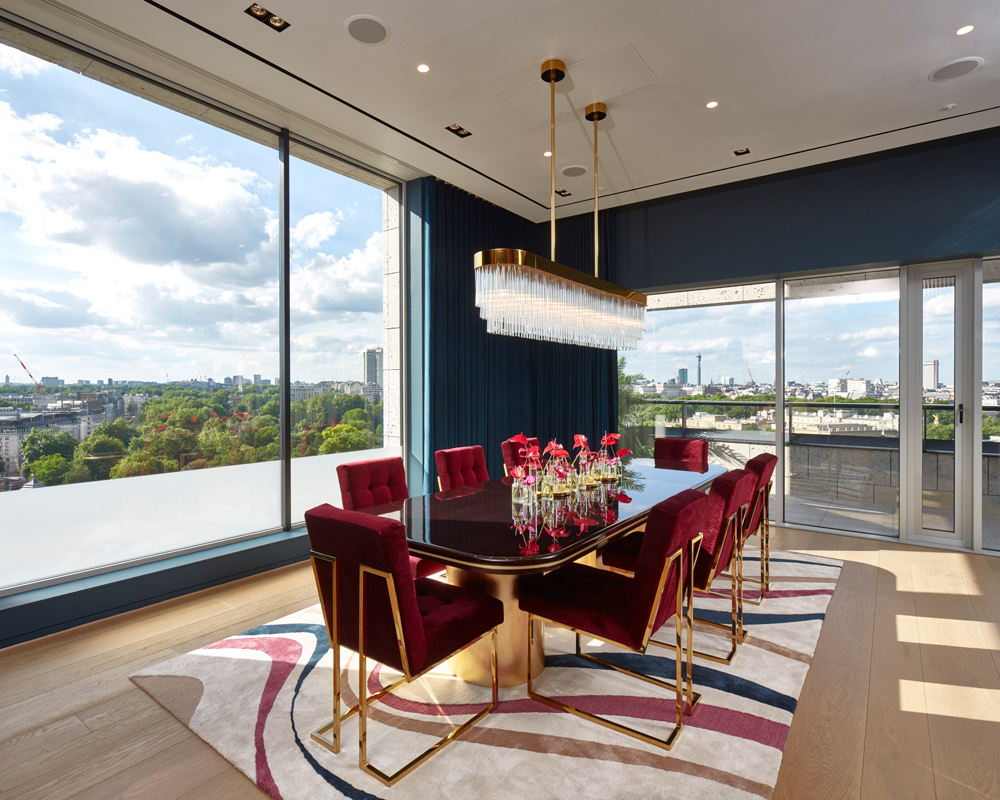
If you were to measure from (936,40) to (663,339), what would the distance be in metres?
3.16

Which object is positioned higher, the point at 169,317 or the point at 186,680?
the point at 169,317

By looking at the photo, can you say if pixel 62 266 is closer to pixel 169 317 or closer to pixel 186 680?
pixel 169 317

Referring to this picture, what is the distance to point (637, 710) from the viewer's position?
2.13 m

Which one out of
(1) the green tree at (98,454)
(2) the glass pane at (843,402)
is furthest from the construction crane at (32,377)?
(2) the glass pane at (843,402)

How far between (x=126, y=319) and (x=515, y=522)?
8.64 ft

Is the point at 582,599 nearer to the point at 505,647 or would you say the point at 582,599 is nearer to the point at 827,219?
the point at 505,647

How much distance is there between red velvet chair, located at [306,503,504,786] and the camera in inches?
65.2

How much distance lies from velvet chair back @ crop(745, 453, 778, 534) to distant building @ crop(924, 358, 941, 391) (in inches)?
91.1

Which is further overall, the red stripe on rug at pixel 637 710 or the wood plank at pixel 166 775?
the red stripe on rug at pixel 637 710

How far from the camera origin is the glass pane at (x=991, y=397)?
4105 millimetres

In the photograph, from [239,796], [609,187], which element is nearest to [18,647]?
[239,796]

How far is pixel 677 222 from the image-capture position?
17.0ft

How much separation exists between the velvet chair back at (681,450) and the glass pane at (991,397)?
2.10 m

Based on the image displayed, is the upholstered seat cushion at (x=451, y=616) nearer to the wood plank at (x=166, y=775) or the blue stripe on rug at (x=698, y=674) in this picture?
the blue stripe on rug at (x=698, y=674)
